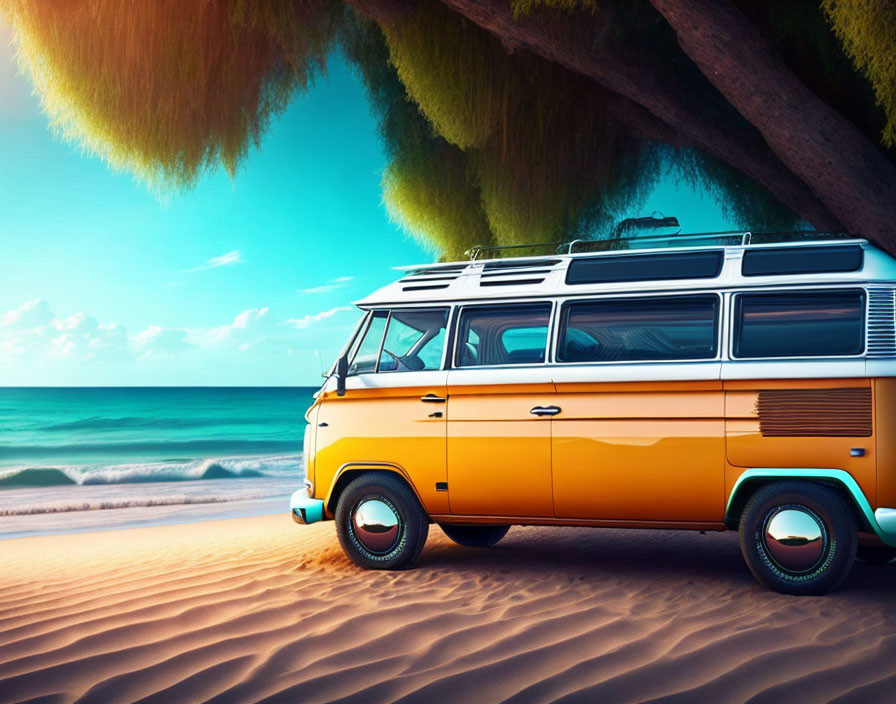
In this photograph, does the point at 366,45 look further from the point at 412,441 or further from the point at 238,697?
the point at 238,697

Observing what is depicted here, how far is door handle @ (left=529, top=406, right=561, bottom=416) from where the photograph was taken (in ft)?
21.9

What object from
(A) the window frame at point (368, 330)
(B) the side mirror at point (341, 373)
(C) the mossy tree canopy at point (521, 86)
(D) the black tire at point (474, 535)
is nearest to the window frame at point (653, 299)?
(A) the window frame at point (368, 330)

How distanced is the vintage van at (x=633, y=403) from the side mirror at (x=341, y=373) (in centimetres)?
2

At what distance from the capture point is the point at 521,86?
11094 millimetres

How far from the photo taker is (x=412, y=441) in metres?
7.15

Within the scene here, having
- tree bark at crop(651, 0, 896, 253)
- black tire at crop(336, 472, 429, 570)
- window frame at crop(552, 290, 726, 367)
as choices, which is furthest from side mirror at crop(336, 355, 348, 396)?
tree bark at crop(651, 0, 896, 253)

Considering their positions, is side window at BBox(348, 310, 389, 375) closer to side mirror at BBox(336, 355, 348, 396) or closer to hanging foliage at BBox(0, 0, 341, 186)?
side mirror at BBox(336, 355, 348, 396)

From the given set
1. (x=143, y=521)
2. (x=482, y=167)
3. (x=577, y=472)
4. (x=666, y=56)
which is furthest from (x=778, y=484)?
(x=143, y=521)

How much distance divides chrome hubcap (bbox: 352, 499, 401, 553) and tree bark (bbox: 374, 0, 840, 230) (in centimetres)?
472

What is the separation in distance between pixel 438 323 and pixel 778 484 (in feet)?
9.49

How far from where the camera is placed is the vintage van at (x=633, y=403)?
238 inches

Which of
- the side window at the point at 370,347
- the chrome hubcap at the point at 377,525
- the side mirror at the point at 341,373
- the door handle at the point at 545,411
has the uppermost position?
the side window at the point at 370,347

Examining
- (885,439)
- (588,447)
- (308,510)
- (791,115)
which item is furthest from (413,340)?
(791,115)

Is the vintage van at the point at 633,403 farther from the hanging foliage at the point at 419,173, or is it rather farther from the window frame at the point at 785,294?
the hanging foliage at the point at 419,173
